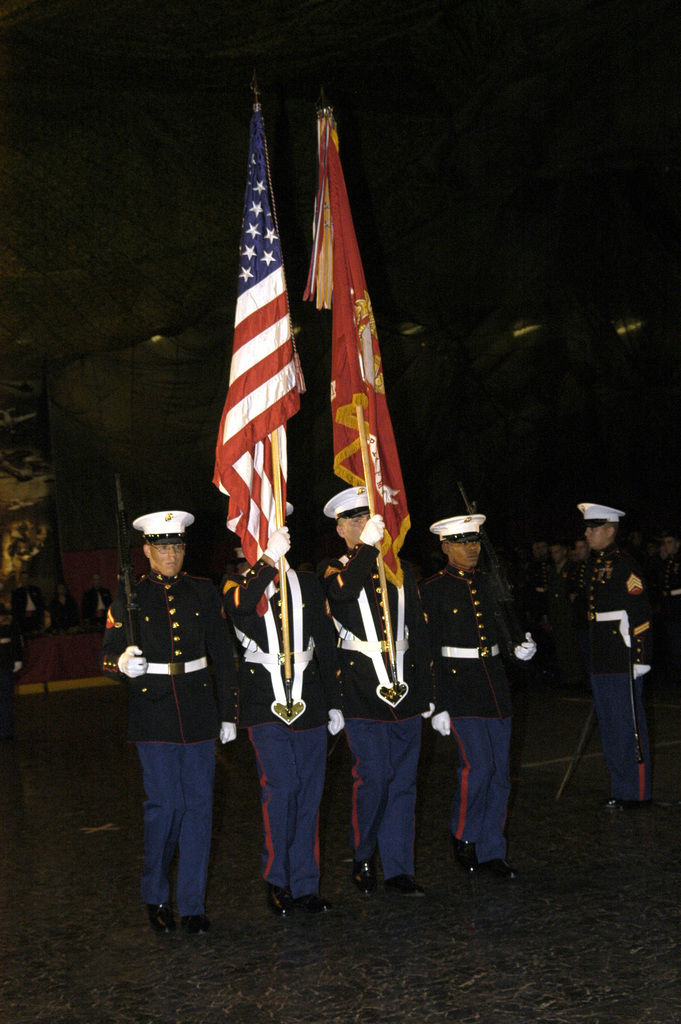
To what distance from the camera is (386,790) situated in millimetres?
5500

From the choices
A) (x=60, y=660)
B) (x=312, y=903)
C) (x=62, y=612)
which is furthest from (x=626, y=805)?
(x=62, y=612)

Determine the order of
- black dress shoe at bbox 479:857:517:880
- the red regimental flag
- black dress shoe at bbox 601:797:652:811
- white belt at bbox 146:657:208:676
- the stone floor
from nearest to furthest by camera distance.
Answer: the stone floor → white belt at bbox 146:657:208:676 → black dress shoe at bbox 479:857:517:880 → the red regimental flag → black dress shoe at bbox 601:797:652:811

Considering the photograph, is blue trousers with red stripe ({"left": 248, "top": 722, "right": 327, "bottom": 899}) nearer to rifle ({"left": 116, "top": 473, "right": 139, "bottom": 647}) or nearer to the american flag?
rifle ({"left": 116, "top": 473, "right": 139, "bottom": 647})

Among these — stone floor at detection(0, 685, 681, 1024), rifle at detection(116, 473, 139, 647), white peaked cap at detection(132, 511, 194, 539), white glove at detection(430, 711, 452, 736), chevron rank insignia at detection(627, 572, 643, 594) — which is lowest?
stone floor at detection(0, 685, 681, 1024)

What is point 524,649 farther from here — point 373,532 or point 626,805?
point 626,805

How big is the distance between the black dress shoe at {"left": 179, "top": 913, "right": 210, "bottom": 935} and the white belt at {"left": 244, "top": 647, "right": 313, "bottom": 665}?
→ 116cm

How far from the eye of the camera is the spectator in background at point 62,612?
60.1ft

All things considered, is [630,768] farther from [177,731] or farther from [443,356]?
[443,356]

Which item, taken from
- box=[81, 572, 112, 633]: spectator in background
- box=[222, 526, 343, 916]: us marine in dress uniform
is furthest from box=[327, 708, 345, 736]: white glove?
box=[81, 572, 112, 633]: spectator in background

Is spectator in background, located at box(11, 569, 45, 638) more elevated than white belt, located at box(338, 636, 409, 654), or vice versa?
spectator in background, located at box(11, 569, 45, 638)

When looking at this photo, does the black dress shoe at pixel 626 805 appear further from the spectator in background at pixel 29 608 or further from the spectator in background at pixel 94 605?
the spectator in background at pixel 94 605

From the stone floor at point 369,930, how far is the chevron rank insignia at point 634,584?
1290 mm

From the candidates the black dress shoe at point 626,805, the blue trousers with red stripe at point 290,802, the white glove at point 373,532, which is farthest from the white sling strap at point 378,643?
the black dress shoe at point 626,805

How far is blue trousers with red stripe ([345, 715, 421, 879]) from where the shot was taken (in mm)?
5496
